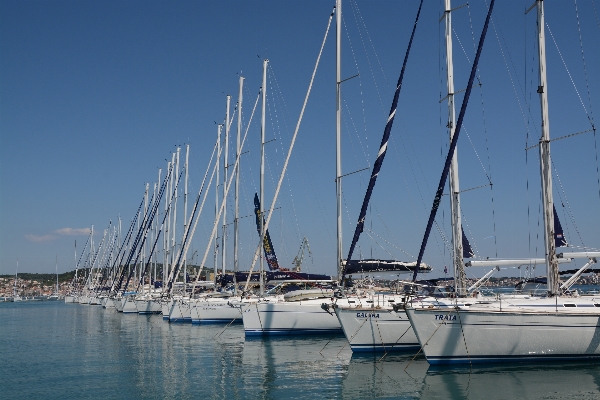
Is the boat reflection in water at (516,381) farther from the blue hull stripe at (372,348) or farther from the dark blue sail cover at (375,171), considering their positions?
the dark blue sail cover at (375,171)

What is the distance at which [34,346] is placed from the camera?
30.3 metres

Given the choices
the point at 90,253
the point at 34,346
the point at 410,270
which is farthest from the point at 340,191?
the point at 90,253

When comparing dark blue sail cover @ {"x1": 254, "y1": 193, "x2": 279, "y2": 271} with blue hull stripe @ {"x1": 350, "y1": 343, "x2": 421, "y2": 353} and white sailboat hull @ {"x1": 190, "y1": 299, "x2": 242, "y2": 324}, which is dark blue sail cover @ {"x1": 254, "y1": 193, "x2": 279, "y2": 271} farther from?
blue hull stripe @ {"x1": 350, "y1": 343, "x2": 421, "y2": 353}

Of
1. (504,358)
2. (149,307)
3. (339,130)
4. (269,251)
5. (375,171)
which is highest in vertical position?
(339,130)

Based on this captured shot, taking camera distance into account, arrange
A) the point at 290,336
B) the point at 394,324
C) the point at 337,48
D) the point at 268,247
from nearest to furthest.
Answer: the point at 394,324, the point at 337,48, the point at 290,336, the point at 268,247

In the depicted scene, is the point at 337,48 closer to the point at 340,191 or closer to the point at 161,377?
the point at 340,191

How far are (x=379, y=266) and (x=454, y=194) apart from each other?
480 cm

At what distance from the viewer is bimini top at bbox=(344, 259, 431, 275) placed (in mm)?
25558

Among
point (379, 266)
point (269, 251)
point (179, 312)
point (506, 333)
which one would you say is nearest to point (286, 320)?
point (379, 266)

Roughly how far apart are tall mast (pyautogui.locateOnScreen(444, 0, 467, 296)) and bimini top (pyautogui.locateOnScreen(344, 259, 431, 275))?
262 centimetres

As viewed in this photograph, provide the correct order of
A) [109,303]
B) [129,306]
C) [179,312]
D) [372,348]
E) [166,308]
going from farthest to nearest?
[109,303], [129,306], [166,308], [179,312], [372,348]

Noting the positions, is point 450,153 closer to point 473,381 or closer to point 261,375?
point 473,381

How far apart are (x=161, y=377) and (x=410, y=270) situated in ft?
41.7

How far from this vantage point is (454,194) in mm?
24875
